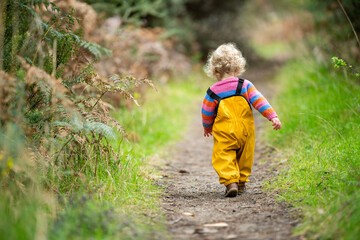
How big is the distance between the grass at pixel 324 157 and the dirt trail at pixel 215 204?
0.64 feet

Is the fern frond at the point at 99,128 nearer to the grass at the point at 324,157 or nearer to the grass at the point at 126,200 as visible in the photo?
the grass at the point at 126,200

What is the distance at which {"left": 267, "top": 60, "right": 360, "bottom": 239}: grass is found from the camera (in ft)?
8.76

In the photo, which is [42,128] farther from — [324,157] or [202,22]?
[202,22]

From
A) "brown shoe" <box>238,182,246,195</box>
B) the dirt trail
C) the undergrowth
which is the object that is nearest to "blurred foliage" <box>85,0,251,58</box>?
the dirt trail

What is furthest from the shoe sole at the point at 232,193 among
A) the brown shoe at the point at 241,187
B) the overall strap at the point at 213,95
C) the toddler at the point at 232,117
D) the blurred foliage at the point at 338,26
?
the blurred foliage at the point at 338,26

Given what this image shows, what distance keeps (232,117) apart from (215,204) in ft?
2.96

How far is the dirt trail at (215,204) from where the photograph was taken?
2.87 metres

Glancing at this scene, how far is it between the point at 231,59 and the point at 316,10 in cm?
753

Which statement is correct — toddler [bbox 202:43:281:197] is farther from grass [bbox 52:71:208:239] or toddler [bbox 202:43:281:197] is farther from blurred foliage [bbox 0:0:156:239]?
blurred foliage [bbox 0:0:156:239]

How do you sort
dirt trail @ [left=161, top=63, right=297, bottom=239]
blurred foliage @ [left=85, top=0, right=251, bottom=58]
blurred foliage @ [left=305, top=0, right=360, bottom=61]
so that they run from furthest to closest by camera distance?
blurred foliage @ [left=85, top=0, right=251, bottom=58]
blurred foliage @ [left=305, top=0, right=360, bottom=61]
dirt trail @ [left=161, top=63, right=297, bottom=239]

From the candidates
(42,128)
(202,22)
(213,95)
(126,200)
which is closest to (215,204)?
(126,200)

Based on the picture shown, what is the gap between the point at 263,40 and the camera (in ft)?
85.0

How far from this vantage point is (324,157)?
4062 millimetres

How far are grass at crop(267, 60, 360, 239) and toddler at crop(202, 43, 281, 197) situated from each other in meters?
0.46
